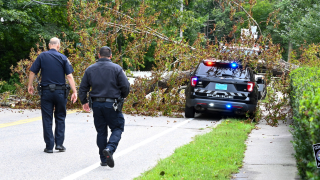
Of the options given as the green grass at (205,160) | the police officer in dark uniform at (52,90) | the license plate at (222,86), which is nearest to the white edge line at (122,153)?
the green grass at (205,160)

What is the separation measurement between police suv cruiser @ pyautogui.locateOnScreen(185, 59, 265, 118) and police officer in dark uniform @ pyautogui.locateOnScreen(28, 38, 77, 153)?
5.19m

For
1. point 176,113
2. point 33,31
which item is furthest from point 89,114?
point 33,31

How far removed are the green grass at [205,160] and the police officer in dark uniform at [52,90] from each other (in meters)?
2.05

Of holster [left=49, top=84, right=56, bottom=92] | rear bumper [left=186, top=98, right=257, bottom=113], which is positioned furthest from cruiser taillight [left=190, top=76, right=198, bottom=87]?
holster [left=49, top=84, right=56, bottom=92]

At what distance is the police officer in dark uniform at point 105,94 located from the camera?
19.6ft

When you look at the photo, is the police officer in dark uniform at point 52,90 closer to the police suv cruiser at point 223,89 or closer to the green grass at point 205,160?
the green grass at point 205,160

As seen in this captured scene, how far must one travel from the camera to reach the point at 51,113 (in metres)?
7.15

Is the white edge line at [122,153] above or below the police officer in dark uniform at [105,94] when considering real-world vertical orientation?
below

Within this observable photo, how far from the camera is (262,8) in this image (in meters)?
55.3

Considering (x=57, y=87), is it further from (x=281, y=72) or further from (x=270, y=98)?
(x=281, y=72)

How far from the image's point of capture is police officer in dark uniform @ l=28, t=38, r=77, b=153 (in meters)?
7.10

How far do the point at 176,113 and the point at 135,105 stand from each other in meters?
1.39

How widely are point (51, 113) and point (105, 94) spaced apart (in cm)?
162

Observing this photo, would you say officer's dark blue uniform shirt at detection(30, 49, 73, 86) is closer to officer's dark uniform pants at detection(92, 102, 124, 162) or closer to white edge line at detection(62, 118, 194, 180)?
officer's dark uniform pants at detection(92, 102, 124, 162)
